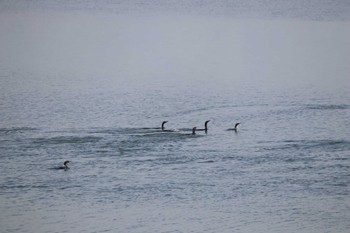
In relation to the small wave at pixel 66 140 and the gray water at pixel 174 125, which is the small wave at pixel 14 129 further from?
the small wave at pixel 66 140

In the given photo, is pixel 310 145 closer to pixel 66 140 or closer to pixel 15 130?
pixel 66 140

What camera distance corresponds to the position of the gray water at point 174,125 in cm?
2205

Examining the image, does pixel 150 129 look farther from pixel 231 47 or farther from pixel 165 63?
pixel 231 47

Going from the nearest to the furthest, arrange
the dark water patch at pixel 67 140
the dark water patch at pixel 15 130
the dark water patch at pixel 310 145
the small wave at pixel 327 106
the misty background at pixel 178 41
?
1. the dark water patch at pixel 310 145
2. the dark water patch at pixel 67 140
3. the dark water patch at pixel 15 130
4. the small wave at pixel 327 106
5. the misty background at pixel 178 41

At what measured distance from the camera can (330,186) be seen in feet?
77.4

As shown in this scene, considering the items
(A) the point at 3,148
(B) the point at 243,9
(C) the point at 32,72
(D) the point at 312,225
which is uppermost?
(B) the point at 243,9

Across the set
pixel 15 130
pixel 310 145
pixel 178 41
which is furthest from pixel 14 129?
pixel 178 41

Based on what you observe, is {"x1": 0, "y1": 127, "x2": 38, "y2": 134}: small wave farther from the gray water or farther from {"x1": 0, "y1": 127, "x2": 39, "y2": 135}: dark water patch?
the gray water

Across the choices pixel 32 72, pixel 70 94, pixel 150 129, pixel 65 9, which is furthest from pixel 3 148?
pixel 65 9

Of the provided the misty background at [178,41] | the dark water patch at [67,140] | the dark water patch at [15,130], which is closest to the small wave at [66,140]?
the dark water patch at [67,140]

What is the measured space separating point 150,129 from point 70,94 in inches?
245

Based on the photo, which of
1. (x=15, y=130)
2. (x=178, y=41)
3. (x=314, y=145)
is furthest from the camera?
(x=178, y=41)

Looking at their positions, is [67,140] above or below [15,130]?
below

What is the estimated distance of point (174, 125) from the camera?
96.5 ft
